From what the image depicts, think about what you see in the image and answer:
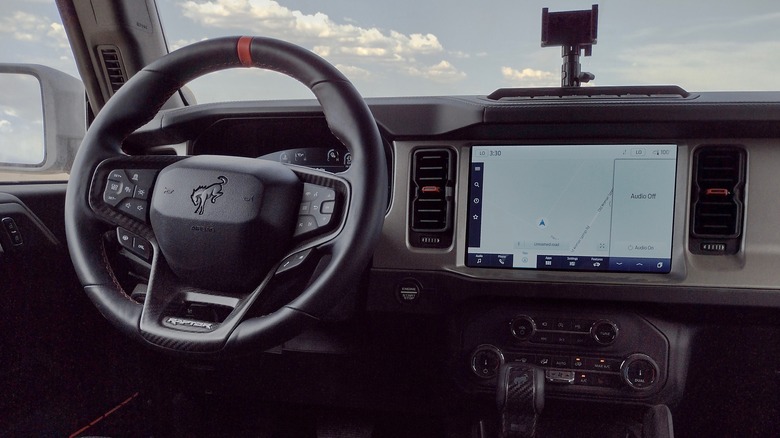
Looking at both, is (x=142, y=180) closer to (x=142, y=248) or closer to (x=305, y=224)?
(x=142, y=248)

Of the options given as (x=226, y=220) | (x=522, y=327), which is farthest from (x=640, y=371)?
(x=226, y=220)

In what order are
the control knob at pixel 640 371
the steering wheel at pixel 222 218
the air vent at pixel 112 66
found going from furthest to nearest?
the air vent at pixel 112 66
the control knob at pixel 640 371
the steering wheel at pixel 222 218

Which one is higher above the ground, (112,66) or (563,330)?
(112,66)

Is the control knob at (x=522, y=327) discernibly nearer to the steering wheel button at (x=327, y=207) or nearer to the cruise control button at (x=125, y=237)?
the steering wheel button at (x=327, y=207)

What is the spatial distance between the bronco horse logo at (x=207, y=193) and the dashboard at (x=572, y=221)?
0.47 metres

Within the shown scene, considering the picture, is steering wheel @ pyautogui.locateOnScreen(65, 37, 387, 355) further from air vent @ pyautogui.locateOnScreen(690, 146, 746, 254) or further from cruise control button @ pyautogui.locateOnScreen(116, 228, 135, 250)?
air vent @ pyautogui.locateOnScreen(690, 146, 746, 254)

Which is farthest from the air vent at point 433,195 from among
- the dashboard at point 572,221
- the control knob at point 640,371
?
the control knob at point 640,371

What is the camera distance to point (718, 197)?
1565 mm

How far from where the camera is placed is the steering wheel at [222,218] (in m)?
1.18

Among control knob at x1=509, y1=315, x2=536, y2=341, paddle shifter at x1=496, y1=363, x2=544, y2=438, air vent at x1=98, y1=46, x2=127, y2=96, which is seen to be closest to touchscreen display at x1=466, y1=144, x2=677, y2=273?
control knob at x1=509, y1=315, x2=536, y2=341

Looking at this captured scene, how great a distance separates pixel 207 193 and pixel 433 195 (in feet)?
1.99

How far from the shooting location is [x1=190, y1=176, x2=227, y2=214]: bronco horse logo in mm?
1294

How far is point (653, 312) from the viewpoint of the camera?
1694 millimetres

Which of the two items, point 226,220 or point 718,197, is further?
point 718,197
